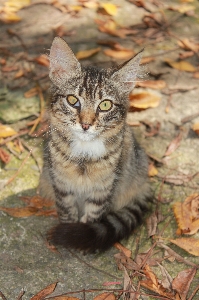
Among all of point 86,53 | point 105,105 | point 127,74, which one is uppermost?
point 127,74

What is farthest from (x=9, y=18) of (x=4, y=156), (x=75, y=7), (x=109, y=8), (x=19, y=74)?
(x=4, y=156)

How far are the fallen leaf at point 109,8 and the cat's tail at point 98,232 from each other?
9.80ft

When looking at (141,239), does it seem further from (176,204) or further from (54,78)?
(54,78)

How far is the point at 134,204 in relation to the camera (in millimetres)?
3418

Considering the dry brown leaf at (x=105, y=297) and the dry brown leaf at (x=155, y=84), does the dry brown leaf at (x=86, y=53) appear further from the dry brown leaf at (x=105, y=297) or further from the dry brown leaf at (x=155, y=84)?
the dry brown leaf at (x=105, y=297)

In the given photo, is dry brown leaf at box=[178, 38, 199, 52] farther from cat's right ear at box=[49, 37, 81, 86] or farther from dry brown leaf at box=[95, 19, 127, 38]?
Answer: cat's right ear at box=[49, 37, 81, 86]

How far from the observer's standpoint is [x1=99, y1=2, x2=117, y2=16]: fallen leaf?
5.47 metres

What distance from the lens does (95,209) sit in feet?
10.6

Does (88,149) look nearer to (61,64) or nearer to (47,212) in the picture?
(61,64)

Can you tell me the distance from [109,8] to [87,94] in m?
2.99

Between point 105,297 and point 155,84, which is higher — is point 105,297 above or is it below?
below

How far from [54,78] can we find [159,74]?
1954 millimetres

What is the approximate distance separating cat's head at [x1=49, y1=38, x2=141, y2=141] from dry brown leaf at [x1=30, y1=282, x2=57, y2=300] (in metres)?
0.94

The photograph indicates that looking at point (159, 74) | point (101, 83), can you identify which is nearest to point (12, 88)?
point (159, 74)
